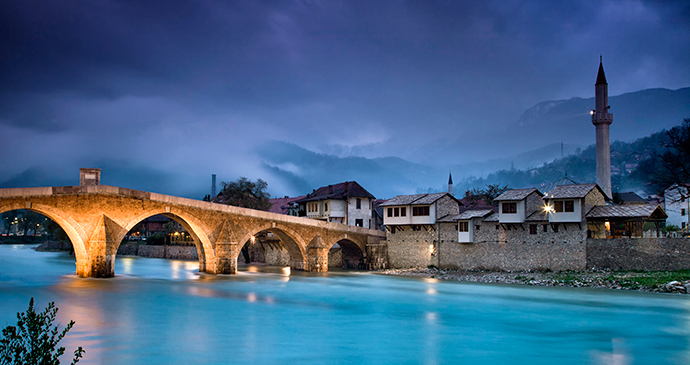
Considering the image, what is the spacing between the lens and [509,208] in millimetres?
27781

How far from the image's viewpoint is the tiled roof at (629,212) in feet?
79.1

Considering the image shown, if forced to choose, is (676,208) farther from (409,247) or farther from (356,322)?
(356,322)

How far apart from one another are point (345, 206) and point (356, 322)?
2685cm

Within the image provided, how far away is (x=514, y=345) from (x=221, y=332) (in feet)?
27.8

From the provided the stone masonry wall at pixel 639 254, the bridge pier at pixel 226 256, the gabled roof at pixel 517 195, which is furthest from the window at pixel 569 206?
the bridge pier at pixel 226 256

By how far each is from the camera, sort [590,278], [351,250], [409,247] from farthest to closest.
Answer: [351,250] < [409,247] < [590,278]

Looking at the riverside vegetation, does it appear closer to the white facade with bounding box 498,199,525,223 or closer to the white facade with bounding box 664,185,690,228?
the white facade with bounding box 498,199,525,223

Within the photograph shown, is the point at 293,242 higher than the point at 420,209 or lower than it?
lower

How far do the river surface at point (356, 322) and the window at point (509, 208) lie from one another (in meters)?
5.26

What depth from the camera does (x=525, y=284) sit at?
975 inches

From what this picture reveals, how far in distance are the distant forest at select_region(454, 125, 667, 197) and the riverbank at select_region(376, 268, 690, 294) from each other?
155 feet

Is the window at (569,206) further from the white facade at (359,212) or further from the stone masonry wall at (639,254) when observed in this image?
the white facade at (359,212)

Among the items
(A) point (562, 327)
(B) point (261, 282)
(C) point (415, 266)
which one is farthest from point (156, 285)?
(A) point (562, 327)

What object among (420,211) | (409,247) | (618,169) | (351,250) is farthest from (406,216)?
(618,169)
